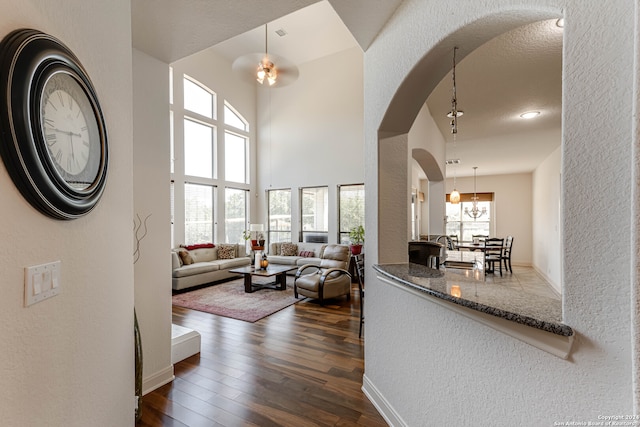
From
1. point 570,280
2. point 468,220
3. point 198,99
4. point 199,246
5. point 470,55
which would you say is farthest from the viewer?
point 468,220

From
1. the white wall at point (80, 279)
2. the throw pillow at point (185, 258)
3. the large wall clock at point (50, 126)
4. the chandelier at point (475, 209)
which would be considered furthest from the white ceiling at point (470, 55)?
the throw pillow at point (185, 258)

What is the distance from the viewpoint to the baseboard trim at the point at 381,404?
185 cm

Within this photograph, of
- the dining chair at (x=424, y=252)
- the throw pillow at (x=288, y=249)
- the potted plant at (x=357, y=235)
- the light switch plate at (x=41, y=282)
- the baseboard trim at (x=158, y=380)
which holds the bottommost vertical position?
the baseboard trim at (x=158, y=380)

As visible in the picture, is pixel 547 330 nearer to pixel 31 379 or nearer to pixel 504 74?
pixel 31 379

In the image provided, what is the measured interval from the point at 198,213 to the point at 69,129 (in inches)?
270

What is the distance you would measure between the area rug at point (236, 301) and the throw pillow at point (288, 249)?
67.4 inches

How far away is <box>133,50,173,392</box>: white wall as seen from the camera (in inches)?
90.3

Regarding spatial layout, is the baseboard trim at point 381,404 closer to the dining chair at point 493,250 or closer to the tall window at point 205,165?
the dining chair at point 493,250

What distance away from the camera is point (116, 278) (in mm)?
1383

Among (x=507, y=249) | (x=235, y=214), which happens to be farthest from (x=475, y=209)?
(x=235, y=214)

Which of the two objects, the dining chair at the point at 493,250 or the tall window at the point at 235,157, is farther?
the tall window at the point at 235,157

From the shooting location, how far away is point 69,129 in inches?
42.1

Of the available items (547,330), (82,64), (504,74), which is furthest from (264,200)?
(547,330)

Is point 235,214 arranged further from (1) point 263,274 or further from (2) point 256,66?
(2) point 256,66
